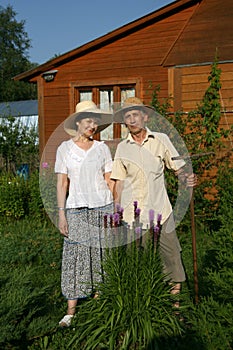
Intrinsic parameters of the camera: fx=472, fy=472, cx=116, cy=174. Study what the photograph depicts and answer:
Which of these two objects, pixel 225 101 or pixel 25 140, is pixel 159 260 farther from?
pixel 25 140

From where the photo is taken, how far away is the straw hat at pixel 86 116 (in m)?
3.54

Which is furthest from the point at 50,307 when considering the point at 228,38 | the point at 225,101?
the point at 228,38

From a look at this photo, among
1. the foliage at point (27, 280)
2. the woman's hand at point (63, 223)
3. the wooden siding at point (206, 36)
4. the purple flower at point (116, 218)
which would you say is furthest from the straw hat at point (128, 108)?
the wooden siding at point (206, 36)

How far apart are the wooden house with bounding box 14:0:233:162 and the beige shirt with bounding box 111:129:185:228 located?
3.12 m

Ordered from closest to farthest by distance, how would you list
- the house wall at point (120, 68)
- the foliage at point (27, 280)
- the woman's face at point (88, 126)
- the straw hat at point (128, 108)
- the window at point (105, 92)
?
1. the foliage at point (27, 280)
2. the straw hat at point (128, 108)
3. the woman's face at point (88, 126)
4. the house wall at point (120, 68)
5. the window at point (105, 92)

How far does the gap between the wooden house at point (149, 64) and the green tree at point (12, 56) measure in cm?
3855

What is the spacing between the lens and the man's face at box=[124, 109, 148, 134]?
132 inches

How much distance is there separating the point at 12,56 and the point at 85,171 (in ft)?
159

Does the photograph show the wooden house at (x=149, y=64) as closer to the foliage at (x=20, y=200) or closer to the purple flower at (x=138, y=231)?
the foliage at (x=20, y=200)

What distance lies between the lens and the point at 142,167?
340cm

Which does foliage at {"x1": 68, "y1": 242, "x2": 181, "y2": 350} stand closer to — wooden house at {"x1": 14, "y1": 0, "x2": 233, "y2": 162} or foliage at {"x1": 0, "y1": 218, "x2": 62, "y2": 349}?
foliage at {"x1": 0, "y1": 218, "x2": 62, "y2": 349}

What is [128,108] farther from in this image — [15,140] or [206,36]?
[15,140]

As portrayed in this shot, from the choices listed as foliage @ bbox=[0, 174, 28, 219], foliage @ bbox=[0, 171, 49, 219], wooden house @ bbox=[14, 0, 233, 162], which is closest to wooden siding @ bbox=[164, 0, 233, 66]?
wooden house @ bbox=[14, 0, 233, 162]

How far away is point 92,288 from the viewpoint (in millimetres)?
3922
